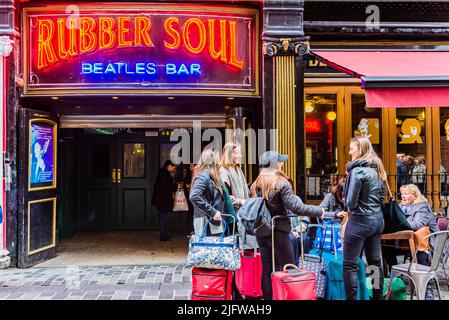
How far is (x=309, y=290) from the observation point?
477 cm

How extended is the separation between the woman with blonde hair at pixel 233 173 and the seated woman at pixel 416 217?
6.29 feet

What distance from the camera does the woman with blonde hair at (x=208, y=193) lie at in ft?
18.3

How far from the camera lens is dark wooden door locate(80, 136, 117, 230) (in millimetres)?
11349

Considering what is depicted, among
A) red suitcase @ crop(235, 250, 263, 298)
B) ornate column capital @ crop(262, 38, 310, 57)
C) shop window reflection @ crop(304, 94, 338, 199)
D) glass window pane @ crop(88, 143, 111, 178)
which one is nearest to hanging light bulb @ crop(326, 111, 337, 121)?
shop window reflection @ crop(304, 94, 338, 199)

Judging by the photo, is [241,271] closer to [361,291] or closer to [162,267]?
[361,291]

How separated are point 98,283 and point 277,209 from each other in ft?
9.52

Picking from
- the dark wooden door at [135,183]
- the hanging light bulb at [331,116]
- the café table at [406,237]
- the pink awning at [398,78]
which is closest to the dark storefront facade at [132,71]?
the pink awning at [398,78]

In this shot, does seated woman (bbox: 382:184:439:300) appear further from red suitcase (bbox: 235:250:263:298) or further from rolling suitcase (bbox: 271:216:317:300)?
rolling suitcase (bbox: 271:216:317:300)

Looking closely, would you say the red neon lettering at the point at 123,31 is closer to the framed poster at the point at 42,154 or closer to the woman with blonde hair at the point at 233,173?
the framed poster at the point at 42,154

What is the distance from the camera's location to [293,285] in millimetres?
4688

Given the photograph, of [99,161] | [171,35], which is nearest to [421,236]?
[171,35]

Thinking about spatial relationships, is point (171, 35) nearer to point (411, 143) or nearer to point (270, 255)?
point (270, 255)

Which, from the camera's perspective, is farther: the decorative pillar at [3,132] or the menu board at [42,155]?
the menu board at [42,155]

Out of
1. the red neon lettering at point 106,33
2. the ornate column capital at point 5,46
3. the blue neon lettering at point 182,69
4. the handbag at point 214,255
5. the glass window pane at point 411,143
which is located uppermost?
the red neon lettering at point 106,33
